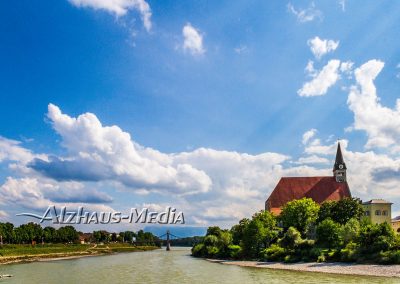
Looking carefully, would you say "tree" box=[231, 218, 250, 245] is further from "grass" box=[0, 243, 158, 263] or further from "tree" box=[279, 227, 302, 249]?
"grass" box=[0, 243, 158, 263]

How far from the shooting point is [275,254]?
74.6 metres

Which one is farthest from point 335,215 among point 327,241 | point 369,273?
point 369,273

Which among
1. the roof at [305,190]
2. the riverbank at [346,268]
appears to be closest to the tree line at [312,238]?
the riverbank at [346,268]

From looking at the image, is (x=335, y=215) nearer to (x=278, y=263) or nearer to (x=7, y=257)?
(x=278, y=263)

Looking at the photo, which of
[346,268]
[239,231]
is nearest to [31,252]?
[239,231]

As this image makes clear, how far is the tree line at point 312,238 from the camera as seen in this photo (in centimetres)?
6166

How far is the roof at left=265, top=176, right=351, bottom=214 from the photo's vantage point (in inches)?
4717

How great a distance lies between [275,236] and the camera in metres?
87.4

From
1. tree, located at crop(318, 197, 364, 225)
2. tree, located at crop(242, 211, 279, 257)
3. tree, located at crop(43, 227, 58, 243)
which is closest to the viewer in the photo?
tree, located at crop(242, 211, 279, 257)

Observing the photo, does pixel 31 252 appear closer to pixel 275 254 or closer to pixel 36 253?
pixel 36 253

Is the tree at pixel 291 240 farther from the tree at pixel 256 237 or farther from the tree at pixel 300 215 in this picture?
the tree at pixel 300 215

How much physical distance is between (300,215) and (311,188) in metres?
34.6

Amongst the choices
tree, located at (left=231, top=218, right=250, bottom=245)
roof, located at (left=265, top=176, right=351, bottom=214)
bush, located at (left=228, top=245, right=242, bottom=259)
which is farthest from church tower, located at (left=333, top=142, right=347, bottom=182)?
bush, located at (left=228, top=245, right=242, bottom=259)

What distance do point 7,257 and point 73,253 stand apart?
39862 mm
